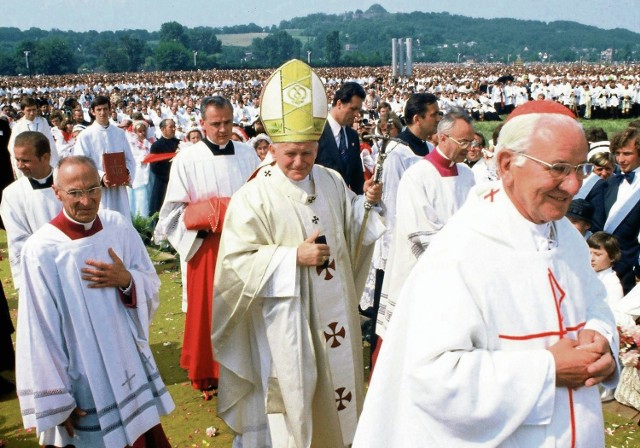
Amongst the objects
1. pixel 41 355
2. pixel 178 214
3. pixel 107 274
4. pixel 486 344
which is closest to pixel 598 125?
pixel 178 214

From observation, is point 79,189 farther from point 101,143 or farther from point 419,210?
point 101,143

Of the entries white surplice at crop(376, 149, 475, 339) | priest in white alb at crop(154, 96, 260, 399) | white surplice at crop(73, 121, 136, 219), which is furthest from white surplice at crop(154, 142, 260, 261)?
white surplice at crop(73, 121, 136, 219)

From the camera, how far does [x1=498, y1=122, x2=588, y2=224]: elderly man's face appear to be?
6.93ft

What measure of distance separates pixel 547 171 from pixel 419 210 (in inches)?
108

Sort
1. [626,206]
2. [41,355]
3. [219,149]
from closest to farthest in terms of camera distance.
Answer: [41,355] < [219,149] < [626,206]

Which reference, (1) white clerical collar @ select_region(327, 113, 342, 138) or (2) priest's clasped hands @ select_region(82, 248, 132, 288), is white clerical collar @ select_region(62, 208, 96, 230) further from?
(1) white clerical collar @ select_region(327, 113, 342, 138)

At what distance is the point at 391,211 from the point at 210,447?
2649 mm

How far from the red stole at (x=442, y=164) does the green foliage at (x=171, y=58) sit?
102m

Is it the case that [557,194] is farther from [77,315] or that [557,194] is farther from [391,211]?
[391,211]

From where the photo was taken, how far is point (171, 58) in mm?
105062

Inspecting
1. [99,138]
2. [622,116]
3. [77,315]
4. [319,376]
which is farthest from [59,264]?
[622,116]

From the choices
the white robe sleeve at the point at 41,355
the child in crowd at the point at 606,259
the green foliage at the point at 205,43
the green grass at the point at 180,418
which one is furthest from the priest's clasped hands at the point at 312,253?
the green foliage at the point at 205,43

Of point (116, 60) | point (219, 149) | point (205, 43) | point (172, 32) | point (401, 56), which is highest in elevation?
point (172, 32)

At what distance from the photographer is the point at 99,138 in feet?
31.3
